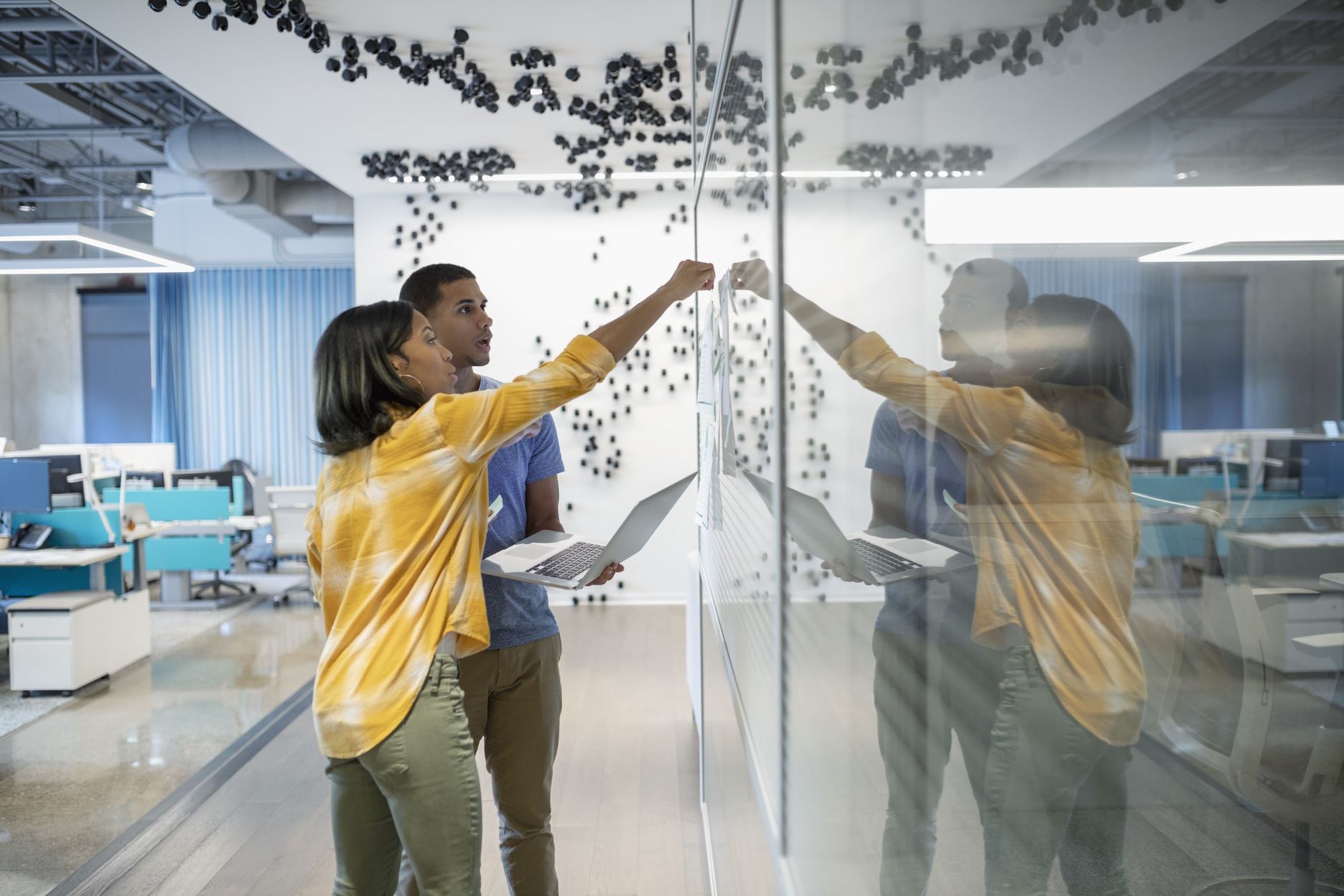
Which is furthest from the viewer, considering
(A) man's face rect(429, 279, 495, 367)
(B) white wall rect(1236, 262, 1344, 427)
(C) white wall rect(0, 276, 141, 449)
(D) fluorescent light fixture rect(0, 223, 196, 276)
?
(C) white wall rect(0, 276, 141, 449)

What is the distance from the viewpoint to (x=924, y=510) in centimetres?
50

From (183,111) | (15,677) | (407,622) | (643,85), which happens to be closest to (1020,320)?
(407,622)

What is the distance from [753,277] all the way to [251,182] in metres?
7.95

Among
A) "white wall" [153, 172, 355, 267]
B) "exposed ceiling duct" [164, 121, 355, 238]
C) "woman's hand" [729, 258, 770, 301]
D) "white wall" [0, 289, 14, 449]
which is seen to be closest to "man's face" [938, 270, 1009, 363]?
"woman's hand" [729, 258, 770, 301]

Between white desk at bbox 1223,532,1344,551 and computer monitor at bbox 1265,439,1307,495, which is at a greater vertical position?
computer monitor at bbox 1265,439,1307,495

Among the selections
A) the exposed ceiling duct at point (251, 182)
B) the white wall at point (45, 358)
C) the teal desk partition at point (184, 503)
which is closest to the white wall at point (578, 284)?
the exposed ceiling duct at point (251, 182)

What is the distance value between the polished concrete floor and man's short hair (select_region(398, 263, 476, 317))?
2.12 m

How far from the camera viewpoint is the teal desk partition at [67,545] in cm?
510

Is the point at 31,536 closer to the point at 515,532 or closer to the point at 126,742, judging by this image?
the point at 126,742

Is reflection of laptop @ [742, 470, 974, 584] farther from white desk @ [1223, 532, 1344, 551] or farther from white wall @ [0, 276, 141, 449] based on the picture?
white wall @ [0, 276, 141, 449]

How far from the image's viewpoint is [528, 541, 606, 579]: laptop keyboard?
160 cm

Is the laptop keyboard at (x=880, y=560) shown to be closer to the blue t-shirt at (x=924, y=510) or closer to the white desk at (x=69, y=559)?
the blue t-shirt at (x=924, y=510)

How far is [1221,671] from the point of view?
1.27 ft

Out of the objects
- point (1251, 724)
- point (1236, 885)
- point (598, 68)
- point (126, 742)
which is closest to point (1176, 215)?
point (1251, 724)
